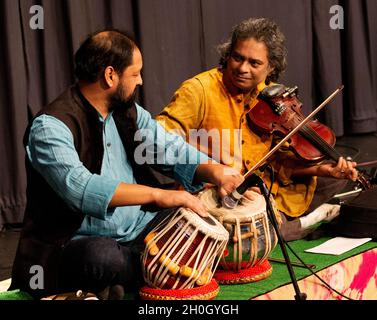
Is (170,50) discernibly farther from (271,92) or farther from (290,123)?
(290,123)

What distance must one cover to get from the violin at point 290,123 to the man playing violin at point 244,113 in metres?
0.08

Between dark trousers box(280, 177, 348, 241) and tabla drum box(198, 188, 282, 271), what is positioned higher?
tabla drum box(198, 188, 282, 271)

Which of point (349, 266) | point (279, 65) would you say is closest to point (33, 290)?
point (349, 266)

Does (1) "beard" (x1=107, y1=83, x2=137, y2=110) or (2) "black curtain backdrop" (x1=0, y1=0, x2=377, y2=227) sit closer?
(1) "beard" (x1=107, y1=83, x2=137, y2=110)

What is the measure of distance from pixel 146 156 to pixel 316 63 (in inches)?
143

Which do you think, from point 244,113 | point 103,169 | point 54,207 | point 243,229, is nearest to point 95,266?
point 54,207

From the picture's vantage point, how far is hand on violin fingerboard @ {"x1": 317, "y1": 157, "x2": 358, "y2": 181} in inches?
141

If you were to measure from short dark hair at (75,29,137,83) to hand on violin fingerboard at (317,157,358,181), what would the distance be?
1297 millimetres

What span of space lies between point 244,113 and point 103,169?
1.01 metres

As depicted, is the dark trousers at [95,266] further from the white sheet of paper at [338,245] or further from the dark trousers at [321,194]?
the dark trousers at [321,194]

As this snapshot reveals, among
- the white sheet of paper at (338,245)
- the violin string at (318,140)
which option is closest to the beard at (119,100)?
the violin string at (318,140)

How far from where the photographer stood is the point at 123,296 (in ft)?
9.34

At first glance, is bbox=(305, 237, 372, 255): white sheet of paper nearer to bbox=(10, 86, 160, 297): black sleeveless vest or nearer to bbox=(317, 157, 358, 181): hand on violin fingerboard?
bbox=(317, 157, 358, 181): hand on violin fingerboard

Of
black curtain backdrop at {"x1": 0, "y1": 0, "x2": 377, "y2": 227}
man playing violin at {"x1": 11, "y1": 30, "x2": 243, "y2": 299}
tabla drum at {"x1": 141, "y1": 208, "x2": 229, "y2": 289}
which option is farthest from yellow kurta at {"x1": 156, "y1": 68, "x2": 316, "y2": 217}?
black curtain backdrop at {"x1": 0, "y1": 0, "x2": 377, "y2": 227}
